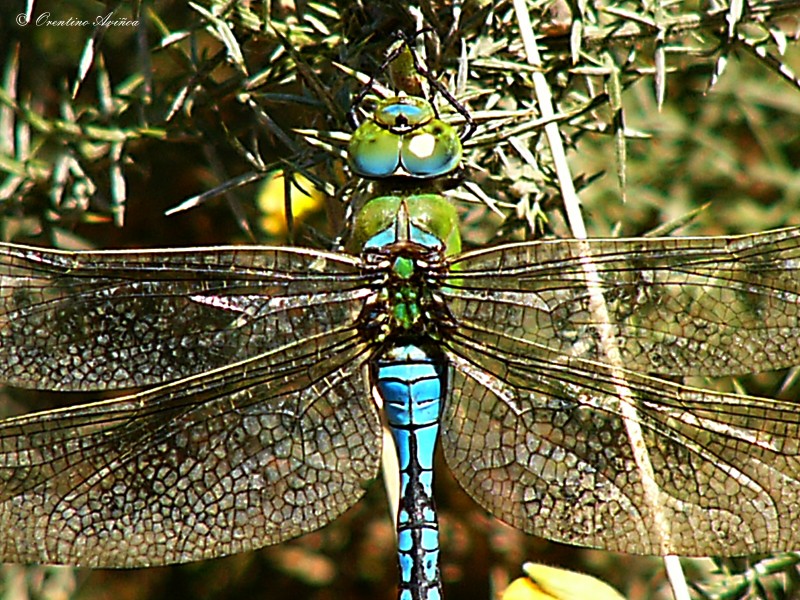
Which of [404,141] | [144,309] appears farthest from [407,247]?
[144,309]

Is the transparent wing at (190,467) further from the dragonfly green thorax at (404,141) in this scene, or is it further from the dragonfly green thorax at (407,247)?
the dragonfly green thorax at (404,141)

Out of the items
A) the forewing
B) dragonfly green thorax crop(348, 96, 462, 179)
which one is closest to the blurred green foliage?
dragonfly green thorax crop(348, 96, 462, 179)

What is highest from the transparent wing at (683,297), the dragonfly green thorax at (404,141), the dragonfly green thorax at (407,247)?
the dragonfly green thorax at (404,141)

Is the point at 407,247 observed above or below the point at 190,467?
above

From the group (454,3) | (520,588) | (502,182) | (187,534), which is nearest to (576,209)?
(502,182)

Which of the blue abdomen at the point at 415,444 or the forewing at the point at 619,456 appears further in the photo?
the blue abdomen at the point at 415,444

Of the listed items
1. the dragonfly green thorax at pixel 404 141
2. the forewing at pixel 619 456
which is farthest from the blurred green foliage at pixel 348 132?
the forewing at pixel 619 456

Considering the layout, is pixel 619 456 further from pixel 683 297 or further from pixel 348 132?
pixel 348 132

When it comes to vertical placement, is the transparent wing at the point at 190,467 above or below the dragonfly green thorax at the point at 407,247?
below
